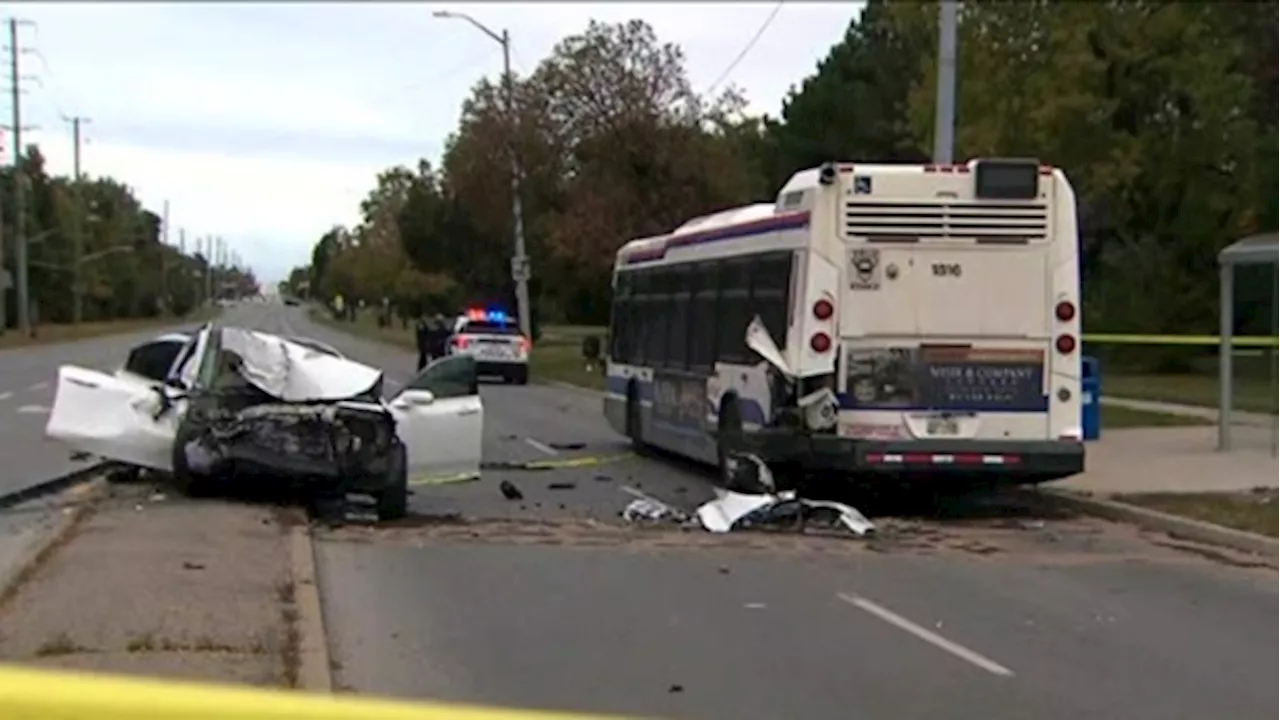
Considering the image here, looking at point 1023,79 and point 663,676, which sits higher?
point 1023,79

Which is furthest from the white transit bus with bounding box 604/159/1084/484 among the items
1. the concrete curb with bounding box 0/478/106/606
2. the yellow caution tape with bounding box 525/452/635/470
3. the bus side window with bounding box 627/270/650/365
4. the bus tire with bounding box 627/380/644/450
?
the bus tire with bounding box 627/380/644/450

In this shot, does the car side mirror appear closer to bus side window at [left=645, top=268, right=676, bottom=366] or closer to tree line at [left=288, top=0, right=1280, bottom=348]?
bus side window at [left=645, top=268, right=676, bottom=366]

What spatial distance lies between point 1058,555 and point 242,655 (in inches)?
292

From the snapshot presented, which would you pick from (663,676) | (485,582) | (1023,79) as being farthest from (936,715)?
(1023,79)

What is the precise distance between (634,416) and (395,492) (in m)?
7.84

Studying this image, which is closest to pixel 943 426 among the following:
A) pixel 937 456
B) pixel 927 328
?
pixel 937 456

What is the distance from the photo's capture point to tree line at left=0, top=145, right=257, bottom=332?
105750 millimetres

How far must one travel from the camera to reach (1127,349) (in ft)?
154

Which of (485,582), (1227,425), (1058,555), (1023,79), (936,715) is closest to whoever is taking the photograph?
(936,715)

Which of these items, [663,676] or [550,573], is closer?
[663,676]

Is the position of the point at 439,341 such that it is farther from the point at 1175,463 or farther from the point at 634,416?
the point at 1175,463

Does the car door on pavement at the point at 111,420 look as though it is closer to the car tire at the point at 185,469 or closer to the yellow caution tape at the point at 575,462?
the car tire at the point at 185,469

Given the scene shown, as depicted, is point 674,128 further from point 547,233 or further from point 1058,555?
point 1058,555

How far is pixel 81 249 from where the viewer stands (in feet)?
392
